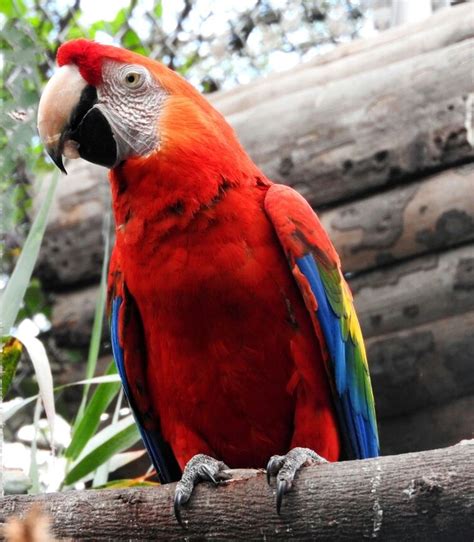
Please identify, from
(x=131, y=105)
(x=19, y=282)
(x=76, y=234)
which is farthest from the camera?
(x=76, y=234)

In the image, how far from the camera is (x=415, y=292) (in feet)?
7.30

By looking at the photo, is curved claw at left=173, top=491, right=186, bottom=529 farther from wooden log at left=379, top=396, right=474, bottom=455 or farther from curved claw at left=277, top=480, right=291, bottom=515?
wooden log at left=379, top=396, right=474, bottom=455

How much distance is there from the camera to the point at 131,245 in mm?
1447

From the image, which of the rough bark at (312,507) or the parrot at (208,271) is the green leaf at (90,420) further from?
the rough bark at (312,507)

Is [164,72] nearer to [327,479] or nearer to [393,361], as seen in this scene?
[327,479]

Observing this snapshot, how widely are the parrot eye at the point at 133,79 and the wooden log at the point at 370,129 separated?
3.12ft

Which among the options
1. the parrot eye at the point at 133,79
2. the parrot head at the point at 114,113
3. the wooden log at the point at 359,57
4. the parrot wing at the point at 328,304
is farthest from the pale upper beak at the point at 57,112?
the wooden log at the point at 359,57

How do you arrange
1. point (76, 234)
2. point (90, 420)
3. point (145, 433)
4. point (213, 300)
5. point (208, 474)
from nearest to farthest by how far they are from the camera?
point (208, 474), point (213, 300), point (145, 433), point (90, 420), point (76, 234)

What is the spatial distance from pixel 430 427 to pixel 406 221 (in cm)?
55

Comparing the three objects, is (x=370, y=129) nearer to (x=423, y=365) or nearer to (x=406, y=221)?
(x=406, y=221)

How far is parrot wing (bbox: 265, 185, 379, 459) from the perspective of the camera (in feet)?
4.77

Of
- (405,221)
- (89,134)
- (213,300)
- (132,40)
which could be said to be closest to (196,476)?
(213,300)

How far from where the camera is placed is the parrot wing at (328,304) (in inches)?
57.2

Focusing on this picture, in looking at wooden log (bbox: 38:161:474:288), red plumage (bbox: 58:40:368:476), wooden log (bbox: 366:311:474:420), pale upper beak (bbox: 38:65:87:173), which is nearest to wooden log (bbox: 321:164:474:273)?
wooden log (bbox: 38:161:474:288)
